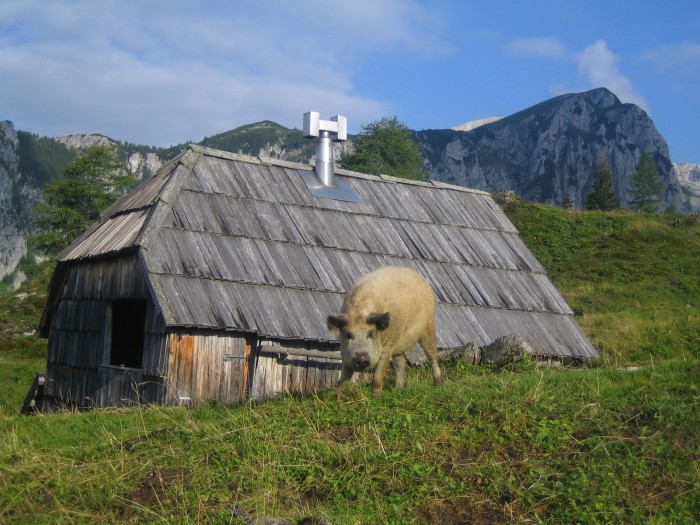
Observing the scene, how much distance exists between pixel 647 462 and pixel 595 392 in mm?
2030

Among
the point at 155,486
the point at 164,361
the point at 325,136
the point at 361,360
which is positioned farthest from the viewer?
the point at 325,136

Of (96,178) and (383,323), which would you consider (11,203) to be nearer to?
(96,178)

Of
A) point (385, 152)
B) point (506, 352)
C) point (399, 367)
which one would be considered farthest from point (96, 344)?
point (385, 152)

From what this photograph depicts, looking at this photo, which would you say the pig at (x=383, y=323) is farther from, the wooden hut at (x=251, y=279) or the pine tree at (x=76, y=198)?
the pine tree at (x=76, y=198)

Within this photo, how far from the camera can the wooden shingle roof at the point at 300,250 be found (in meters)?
15.4

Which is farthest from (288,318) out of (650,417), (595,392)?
(650,417)

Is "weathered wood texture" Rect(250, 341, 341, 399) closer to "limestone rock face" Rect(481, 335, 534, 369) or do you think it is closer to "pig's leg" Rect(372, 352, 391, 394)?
"limestone rock face" Rect(481, 335, 534, 369)

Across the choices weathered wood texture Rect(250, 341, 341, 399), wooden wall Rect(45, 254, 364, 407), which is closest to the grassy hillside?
wooden wall Rect(45, 254, 364, 407)

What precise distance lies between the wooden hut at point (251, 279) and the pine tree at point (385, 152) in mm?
48846

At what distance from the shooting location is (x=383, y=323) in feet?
33.7

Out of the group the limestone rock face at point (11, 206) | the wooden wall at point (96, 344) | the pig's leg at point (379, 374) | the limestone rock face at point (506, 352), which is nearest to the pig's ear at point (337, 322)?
the pig's leg at point (379, 374)

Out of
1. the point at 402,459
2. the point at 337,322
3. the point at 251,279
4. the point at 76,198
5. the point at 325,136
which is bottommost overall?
the point at 402,459

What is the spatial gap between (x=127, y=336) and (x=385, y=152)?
178 feet

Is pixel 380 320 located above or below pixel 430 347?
above
